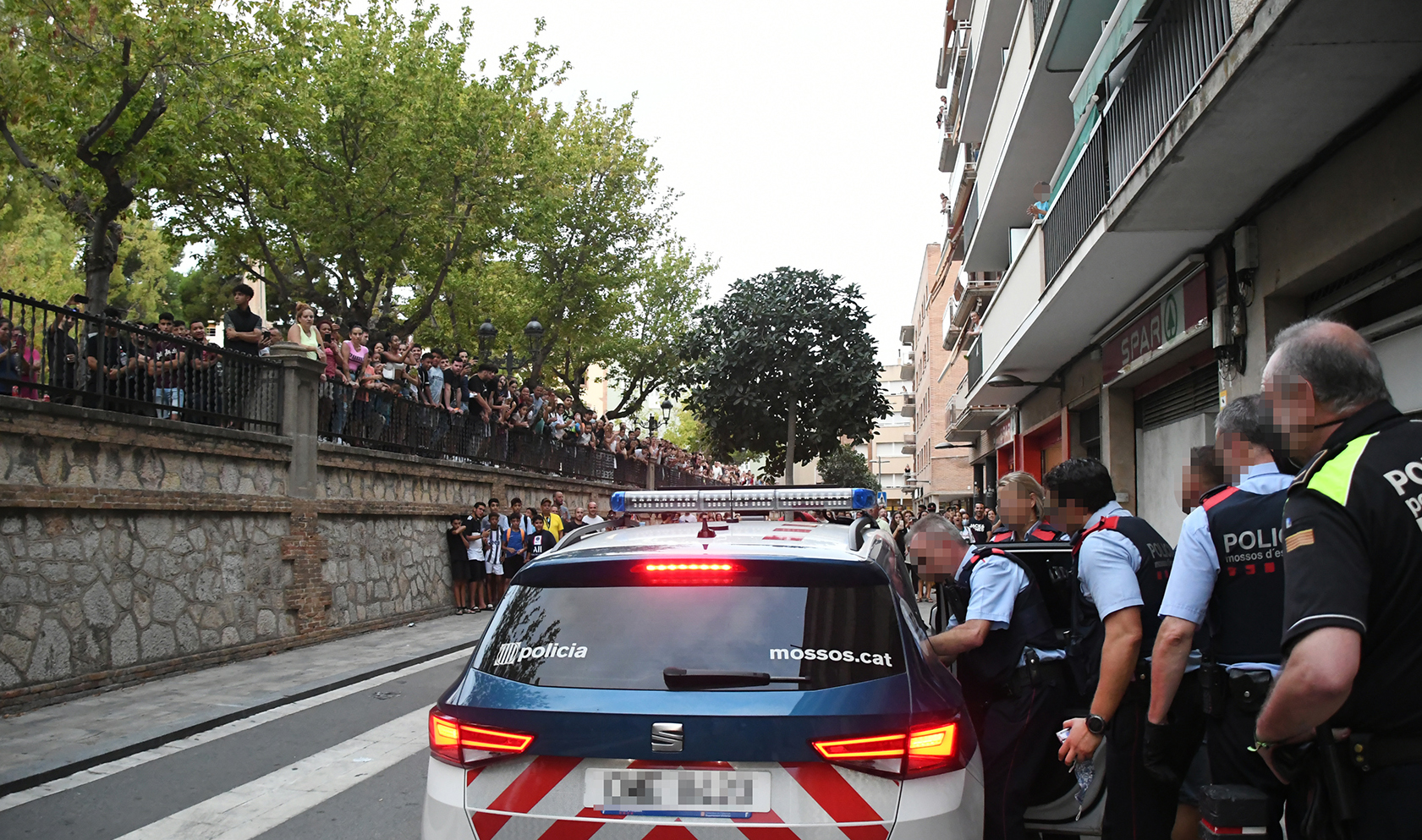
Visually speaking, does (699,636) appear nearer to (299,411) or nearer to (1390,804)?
(1390,804)

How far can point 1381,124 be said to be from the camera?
7.38 m

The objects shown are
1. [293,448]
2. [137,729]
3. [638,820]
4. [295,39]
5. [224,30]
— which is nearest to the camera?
[638,820]

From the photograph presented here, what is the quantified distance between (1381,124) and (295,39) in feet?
56.9

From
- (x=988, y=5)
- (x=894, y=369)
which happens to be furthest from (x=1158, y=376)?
(x=894, y=369)

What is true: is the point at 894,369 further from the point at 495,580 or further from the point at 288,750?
the point at 288,750

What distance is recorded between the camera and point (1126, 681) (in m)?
3.67

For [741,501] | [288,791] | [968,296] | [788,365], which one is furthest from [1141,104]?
[968,296]

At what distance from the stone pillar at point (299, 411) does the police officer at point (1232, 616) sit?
11.9 m

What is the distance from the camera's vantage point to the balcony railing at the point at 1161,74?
8055mm

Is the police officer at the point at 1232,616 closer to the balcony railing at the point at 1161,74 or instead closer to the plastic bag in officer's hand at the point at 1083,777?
the plastic bag in officer's hand at the point at 1083,777

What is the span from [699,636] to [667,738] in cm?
35

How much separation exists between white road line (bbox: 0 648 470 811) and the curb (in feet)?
0.11

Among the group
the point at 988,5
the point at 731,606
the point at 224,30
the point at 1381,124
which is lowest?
the point at 731,606

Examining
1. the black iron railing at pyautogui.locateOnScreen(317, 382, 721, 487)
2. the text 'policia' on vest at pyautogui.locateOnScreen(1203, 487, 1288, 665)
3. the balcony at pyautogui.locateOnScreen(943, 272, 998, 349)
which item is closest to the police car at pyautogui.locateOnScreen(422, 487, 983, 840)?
the text 'policia' on vest at pyautogui.locateOnScreen(1203, 487, 1288, 665)
